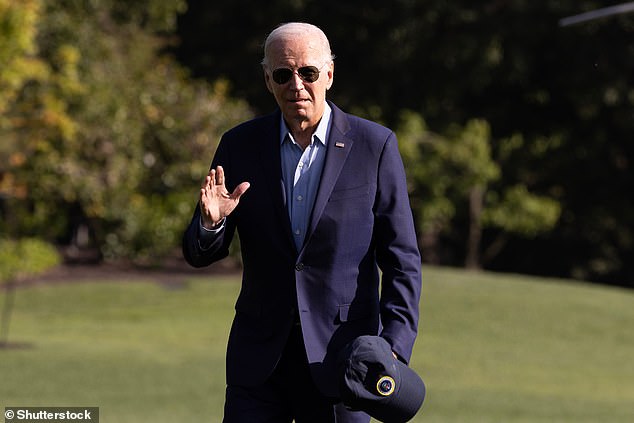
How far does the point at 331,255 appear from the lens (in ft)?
14.7

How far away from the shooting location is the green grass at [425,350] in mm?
15062

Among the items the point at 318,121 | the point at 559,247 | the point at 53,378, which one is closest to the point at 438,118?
the point at 559,247

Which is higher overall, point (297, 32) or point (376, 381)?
point (297, 32)

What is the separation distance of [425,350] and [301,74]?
16980 mm

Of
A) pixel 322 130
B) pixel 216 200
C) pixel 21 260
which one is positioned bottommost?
pixel 21 260

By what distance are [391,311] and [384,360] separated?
0.88 feet

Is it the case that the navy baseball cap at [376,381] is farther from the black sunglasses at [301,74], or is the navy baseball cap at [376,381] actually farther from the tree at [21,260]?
the tree at [21,260]

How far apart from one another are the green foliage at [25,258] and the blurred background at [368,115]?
0.06 m

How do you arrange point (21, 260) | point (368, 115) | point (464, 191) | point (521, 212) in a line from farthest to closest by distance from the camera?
point (521, 212) → point (368, 115) → point (464, 191) → point (21, 260)

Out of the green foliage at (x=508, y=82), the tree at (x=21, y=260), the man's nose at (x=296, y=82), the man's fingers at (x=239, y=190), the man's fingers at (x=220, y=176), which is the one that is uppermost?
the green foliage at (x=508, y=82)

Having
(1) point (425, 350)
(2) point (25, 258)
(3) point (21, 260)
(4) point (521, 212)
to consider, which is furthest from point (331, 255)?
(4) point (521, 212)

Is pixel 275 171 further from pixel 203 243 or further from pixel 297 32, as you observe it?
pixel 297 32

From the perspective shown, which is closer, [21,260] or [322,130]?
[322,130]

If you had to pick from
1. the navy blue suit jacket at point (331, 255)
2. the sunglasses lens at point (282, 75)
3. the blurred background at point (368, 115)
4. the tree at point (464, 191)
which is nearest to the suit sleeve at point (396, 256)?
the navy blue suit jacket at point (331, 255)
